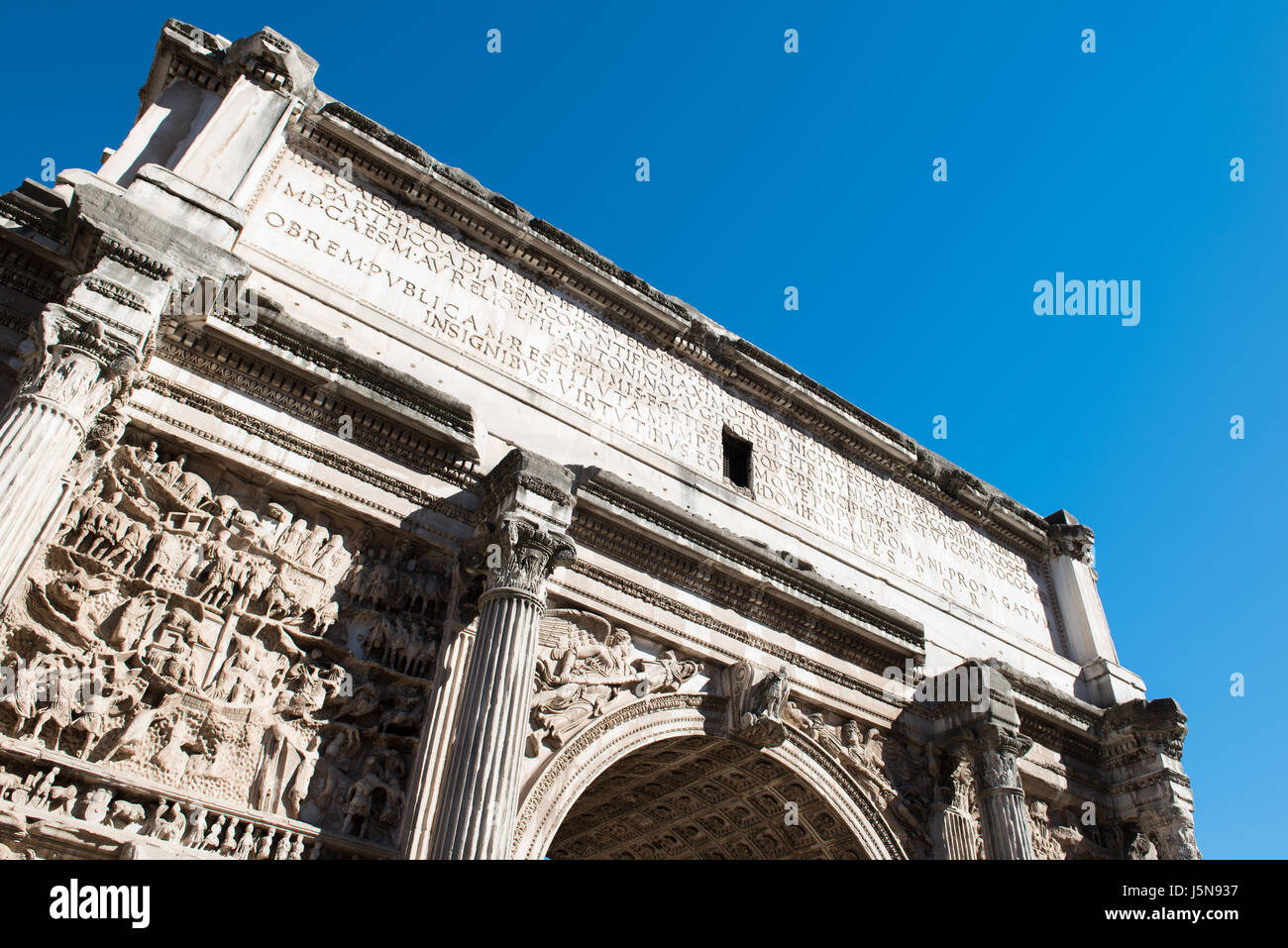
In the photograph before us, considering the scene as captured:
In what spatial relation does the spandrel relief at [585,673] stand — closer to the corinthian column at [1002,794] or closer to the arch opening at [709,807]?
the arch opening at [709,807]

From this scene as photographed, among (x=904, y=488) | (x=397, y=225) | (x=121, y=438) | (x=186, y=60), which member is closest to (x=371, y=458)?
(x=121, y=438)

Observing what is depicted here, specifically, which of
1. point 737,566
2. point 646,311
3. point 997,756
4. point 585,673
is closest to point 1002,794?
point 997,756

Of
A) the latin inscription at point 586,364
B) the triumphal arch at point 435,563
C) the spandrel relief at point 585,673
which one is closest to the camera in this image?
the triumphal arch at point 435,563

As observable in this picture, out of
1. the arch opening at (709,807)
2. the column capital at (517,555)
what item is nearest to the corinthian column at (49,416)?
the column capital at (517,555)

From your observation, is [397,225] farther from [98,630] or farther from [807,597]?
[807,597]

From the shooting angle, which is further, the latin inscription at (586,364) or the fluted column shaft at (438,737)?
the latin inscription at (586,364)

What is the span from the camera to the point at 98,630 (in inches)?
231

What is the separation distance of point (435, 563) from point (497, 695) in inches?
60.1

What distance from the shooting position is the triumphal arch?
5797 mm

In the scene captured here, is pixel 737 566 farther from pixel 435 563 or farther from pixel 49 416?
pixel 49 416

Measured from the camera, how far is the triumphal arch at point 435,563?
5.80 m

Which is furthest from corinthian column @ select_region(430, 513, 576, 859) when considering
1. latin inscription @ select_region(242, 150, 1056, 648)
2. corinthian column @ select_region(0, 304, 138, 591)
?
corinthian column @ select_region(0, 304, 138, 591)

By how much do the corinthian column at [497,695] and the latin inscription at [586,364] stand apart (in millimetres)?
2480
